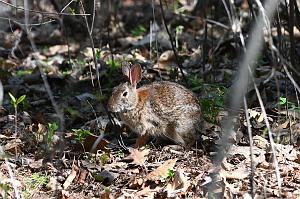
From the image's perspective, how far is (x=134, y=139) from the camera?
6871mm

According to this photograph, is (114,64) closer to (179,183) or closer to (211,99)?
(211,99)

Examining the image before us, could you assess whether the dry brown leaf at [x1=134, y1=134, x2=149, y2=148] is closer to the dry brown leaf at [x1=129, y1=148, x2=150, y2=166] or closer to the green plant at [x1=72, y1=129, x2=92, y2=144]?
the dry brown leaf at [x1=129, y1=148, x2=150, y2=166]

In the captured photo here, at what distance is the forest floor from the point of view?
18.1ft

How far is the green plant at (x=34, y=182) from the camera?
219 inches

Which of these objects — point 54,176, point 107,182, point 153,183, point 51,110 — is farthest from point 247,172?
point 51,110

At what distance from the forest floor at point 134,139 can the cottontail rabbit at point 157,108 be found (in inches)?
5.7

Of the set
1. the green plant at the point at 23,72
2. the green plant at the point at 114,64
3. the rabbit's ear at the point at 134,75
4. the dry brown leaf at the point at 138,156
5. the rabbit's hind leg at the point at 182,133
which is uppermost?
the rabbit's ear at the point at 134,75

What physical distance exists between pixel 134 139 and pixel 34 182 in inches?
58.1

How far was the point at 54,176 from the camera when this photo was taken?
5.88 metres

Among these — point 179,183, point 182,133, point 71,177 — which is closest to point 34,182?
point 71,177

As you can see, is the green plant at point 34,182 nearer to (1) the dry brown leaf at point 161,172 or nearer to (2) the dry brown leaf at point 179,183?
(1) the dry brown leaf at point 161,172

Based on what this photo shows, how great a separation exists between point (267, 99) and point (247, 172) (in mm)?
1969

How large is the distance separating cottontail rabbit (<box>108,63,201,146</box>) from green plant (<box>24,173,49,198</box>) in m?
1.06

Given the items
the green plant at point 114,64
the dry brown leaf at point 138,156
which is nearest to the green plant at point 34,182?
the dry brown leaf at point 138,156
